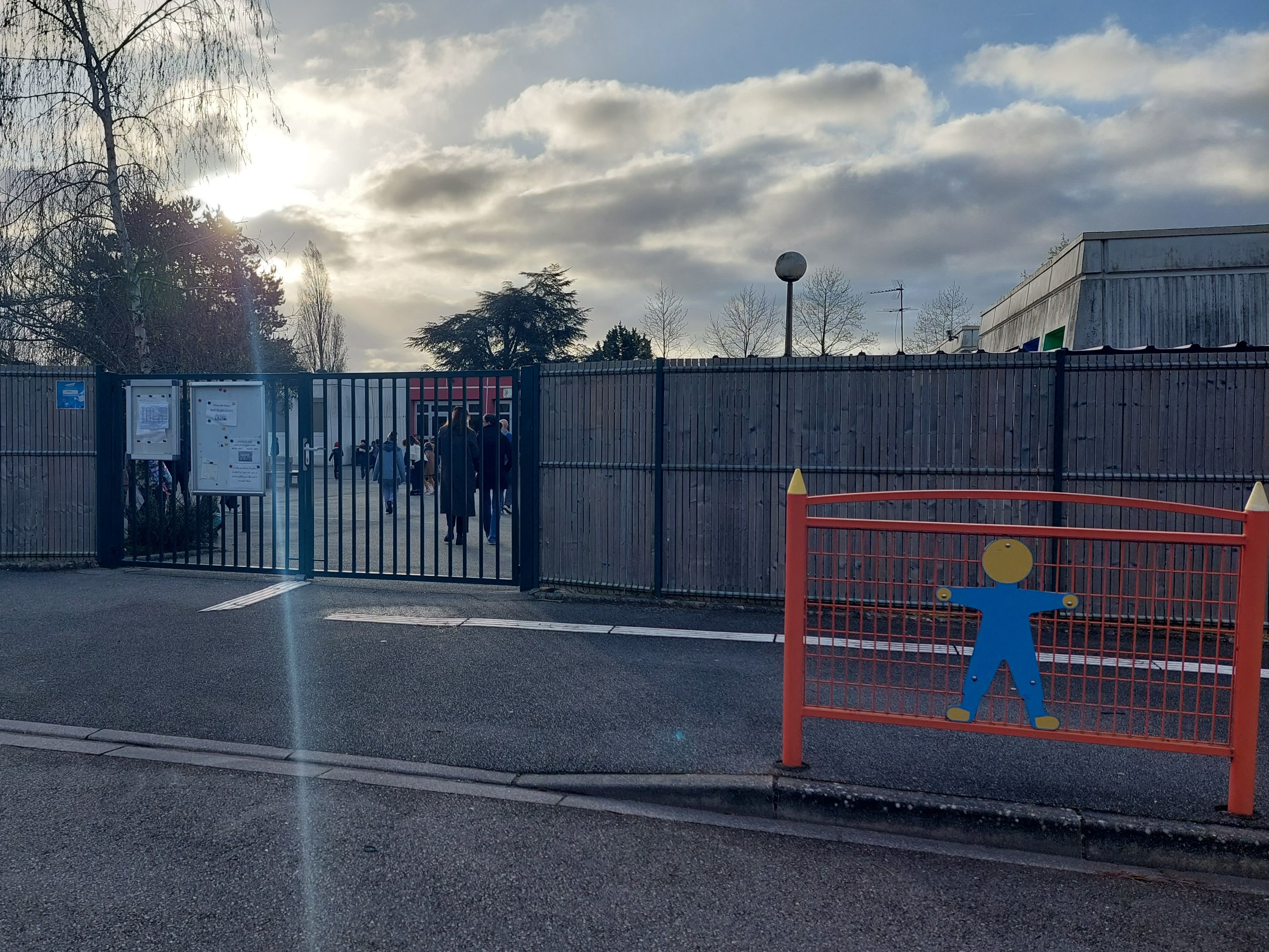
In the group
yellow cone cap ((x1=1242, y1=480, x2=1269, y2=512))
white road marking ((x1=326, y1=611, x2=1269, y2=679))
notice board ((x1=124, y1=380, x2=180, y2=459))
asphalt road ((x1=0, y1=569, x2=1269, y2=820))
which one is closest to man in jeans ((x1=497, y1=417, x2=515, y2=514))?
asphalt road ((x1=0, y1=569, x2=1269, y2=820))

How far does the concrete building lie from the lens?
1350cm

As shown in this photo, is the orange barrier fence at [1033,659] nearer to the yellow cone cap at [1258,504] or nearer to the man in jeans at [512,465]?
the yellow cone cap at [1258,504]

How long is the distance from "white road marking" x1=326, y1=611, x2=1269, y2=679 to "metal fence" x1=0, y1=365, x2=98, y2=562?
448 cm

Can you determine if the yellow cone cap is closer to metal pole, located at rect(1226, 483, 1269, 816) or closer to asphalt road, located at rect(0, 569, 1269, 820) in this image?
metal pole, located at rect(1226, 483, 1269, 816)

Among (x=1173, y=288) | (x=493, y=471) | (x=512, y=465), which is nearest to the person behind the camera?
(x=512, y=465)

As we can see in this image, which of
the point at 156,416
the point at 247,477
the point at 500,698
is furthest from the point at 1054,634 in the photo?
the point at 156,416

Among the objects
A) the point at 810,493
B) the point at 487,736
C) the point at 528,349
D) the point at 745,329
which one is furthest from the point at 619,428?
the point at 528,349

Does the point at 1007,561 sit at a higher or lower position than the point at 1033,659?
higher

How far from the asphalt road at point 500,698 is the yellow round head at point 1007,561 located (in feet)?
3.28

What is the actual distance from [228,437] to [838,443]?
21.1 feet

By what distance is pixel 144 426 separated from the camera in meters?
9.70

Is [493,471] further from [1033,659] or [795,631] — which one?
[1033,659]

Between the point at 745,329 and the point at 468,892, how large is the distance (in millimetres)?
32292

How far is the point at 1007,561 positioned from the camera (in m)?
3.75
